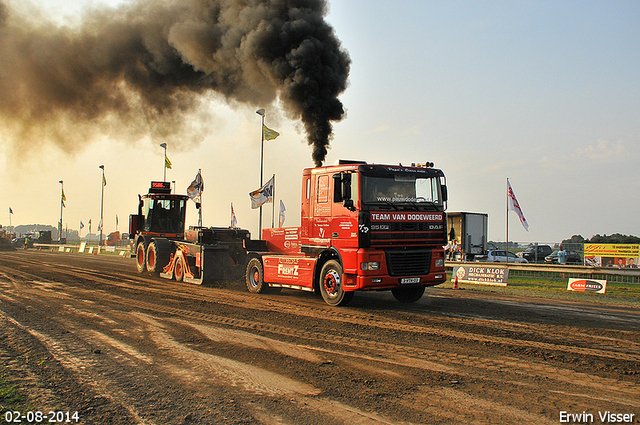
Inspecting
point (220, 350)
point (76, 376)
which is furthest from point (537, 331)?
point (76, 376)

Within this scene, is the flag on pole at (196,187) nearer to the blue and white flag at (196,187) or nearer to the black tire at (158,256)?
the blue and white flag at (196,187)

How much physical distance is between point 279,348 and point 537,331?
448 centimetres

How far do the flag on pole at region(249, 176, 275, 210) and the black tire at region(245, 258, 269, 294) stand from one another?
11.2m

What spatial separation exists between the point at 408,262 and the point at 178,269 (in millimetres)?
9533

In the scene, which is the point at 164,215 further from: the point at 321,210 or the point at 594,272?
the point at 594,272

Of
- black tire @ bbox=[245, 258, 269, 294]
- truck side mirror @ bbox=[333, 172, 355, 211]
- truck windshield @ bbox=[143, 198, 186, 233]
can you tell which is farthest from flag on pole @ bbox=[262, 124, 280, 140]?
truck side mirror @ bbox=[333, 172, 355, 211]

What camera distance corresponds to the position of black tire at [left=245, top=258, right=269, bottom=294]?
43.1 ft

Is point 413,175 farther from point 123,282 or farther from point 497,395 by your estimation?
point 123,282

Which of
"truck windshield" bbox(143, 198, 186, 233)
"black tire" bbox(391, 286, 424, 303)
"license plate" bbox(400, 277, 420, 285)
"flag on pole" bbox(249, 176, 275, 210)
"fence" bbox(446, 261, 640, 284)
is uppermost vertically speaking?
"flag on pole" bbox(249, 176, 275, 210)

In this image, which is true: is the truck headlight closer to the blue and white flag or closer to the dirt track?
the dirt track

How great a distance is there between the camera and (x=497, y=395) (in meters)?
4.71

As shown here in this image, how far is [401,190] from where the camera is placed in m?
10.4

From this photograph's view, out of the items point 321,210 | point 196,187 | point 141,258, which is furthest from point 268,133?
point 321,210

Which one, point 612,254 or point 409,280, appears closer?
point 409,280
